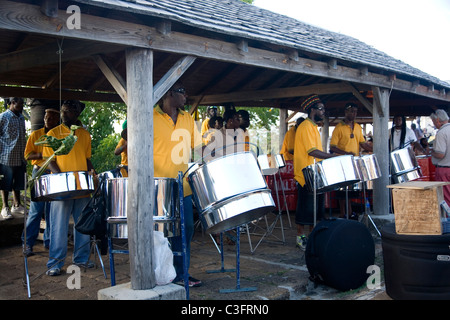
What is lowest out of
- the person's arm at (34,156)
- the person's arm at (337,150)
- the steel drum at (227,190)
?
the steel drum at (227,190)

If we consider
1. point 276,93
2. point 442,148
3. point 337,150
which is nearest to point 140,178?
point 337,150

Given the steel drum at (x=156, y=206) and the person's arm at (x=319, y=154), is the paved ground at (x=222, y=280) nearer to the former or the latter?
the steel drum at (x=156, y=206)

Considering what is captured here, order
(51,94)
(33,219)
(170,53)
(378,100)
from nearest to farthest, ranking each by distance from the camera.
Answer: (170,53) < (33,219) < (51,94) < (378,100)

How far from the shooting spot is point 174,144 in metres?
2.94

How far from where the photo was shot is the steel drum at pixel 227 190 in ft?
8.62

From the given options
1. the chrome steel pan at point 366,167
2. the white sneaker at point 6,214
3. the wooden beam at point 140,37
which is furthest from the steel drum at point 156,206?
the white sneaker at point 6,214

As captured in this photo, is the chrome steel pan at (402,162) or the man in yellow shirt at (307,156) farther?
the chrome steel pan at (402,162)

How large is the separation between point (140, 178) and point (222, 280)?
111cm

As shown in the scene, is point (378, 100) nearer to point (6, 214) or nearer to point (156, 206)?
point (156, 206)

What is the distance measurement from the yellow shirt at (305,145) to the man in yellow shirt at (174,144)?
1435mm

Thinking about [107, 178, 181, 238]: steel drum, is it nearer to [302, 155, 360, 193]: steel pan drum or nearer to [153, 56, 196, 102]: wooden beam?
[153, 56, 196, 102]: wooden beam

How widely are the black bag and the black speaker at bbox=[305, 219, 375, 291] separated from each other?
145 cm

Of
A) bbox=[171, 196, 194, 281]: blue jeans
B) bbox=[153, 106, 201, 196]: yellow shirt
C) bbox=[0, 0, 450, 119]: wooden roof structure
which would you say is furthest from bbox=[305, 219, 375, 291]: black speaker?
bbox=[0, 0, 450, 119]: wooden roof structure

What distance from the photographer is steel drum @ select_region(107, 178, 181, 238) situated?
2670 millimetres
